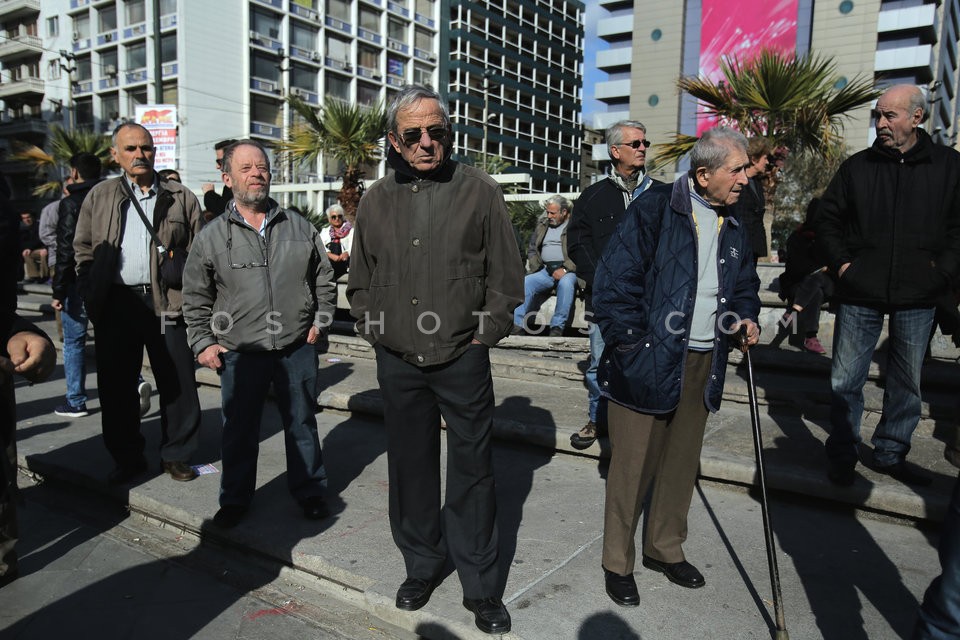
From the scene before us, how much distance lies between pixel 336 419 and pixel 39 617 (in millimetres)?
3150

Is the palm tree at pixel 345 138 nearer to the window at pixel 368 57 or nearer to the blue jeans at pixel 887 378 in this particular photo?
the blue jeans at pixel 887 378

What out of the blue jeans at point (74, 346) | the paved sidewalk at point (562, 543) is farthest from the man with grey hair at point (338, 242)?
the paved sidewalk at point (562, 543)

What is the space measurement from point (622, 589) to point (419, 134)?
2.04m

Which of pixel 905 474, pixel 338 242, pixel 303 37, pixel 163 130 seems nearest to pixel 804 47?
pixel 303 37

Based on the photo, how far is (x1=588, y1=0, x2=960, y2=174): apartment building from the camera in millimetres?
54875

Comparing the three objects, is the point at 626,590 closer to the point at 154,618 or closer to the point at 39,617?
the point at 154,618

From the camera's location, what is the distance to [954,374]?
531 cm

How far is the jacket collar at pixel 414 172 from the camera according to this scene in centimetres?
282

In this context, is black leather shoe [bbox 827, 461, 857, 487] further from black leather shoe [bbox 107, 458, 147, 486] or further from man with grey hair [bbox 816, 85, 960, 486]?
black leather shoe [bbox 107, 458, 147, 486]

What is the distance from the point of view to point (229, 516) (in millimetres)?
3775

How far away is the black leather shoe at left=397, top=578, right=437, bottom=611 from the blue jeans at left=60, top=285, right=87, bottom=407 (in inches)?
180

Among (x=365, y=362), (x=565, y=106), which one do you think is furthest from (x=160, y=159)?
(x=565, y=106)

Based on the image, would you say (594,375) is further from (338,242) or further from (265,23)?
(265,23)

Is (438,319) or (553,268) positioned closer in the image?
(438,319)
